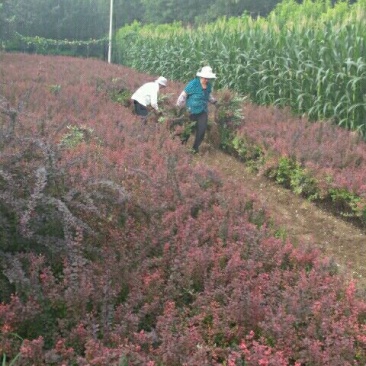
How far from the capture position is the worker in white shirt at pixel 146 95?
1097cm

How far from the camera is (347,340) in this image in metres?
3.12

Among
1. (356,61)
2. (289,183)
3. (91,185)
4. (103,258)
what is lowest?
(289,183)

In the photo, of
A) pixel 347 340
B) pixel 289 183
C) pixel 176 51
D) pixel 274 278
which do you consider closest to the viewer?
pixel 347 340

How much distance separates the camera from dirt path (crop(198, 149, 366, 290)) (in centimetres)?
614

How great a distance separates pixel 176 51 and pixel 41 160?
55.8 feet

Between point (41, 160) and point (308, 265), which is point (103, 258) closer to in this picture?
point (41, 160)

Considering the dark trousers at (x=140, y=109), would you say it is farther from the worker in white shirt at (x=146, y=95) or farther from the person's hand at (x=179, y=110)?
the person's hand at (x=179, y=110)

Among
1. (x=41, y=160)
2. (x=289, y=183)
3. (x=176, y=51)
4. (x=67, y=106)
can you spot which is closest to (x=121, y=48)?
(x=176, y=51)

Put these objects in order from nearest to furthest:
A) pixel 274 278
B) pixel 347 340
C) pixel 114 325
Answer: pixel 347 340, pixel 114 325, pixel 274 278

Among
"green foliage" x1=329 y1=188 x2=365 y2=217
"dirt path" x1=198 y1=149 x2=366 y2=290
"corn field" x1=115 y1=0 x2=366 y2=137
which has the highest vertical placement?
"corn field" x1=115 y1=0 x2=366 y2=137

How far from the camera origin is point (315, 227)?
7047 mm

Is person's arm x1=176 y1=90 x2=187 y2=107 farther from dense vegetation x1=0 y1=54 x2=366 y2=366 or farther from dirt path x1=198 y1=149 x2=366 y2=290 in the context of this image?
dense vegetation x1=0 y1=54 x2=366 y2=366

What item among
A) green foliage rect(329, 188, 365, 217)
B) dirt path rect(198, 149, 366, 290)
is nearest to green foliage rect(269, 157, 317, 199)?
dirt path rect(198, 149, 366, 290)

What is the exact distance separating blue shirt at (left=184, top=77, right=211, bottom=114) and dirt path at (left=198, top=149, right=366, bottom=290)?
1.86 meters
